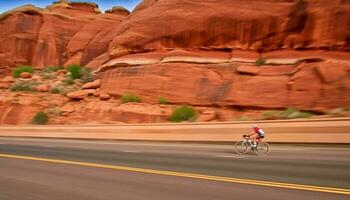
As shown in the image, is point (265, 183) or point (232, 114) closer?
point (265, 183)

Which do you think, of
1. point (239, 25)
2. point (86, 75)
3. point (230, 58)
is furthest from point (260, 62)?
point (86, 75)

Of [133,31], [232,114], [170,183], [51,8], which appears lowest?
[170,183]

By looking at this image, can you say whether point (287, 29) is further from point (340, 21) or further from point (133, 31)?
point (133, 31)

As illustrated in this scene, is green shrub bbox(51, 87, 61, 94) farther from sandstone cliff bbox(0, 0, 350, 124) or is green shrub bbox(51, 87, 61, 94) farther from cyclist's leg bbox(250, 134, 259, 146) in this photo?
cyclist's leg bbox(250, 134, 259, 146)

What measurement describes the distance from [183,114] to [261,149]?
1999 cm

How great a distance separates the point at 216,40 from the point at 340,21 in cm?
1138

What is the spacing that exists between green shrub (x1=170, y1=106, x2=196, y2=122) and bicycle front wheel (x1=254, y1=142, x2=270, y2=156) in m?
19.1

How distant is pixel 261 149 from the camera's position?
16.2 metres

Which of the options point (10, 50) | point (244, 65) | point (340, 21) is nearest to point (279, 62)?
point (244, 65)

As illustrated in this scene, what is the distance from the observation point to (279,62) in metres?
37.1

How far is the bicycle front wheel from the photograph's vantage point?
15710 millimetres

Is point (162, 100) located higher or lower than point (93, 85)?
lower

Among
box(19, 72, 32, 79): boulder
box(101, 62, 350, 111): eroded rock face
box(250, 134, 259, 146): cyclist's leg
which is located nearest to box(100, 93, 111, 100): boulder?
box(101, 62, 350, 111): eroded rock face

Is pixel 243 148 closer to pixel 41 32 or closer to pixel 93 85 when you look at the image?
pixel 93 85
